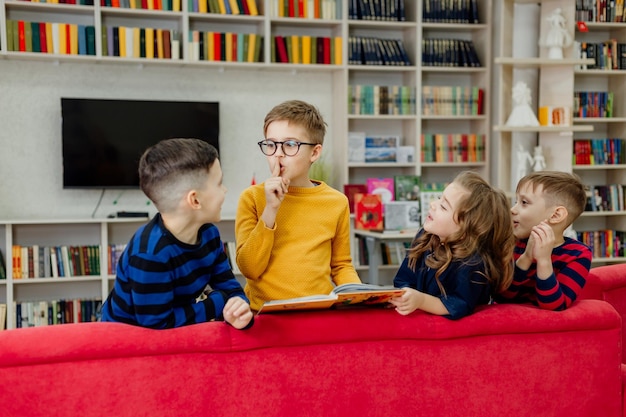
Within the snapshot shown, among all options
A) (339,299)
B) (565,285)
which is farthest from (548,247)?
(339,299)

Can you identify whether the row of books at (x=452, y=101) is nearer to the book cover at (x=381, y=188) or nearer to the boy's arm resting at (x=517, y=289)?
the book cover at (x=381, y=188)

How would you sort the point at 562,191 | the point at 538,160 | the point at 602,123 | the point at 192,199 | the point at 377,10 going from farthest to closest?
the point at 602,123 → the point at 377,10 → the point at 538,160 → the point at 562,191 → the point at 192,199

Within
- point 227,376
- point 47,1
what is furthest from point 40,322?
point 227,376

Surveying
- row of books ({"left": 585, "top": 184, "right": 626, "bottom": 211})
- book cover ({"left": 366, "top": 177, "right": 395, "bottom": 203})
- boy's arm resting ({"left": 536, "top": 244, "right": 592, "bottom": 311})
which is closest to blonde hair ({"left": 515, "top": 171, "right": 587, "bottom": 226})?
boy's arm resting ({"left": 536, "top": 244, "right": 592, "bottom": 311})

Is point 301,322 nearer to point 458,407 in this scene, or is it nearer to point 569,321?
point 458,407

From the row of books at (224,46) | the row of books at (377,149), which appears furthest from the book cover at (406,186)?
the row of books at (224,46)

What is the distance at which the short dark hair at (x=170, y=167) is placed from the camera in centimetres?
162

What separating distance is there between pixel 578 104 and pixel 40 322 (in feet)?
14.4

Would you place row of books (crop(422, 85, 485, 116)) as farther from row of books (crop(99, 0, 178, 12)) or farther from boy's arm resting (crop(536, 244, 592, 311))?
boy's arm resting (crop(536, 244, 592, 311))

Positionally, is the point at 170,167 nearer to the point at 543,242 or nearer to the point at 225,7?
the point at 543,242

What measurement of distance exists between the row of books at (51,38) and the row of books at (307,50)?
1310 mm

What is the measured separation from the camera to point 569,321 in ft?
5.65

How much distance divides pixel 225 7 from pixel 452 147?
208cm

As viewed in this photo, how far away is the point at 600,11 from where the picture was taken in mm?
5578
